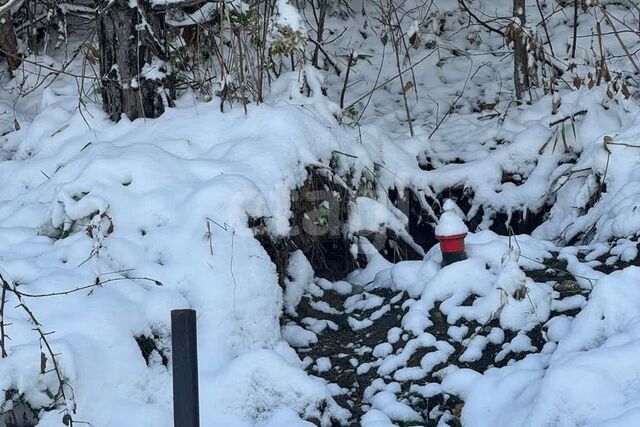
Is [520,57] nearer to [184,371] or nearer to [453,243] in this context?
[453,243]

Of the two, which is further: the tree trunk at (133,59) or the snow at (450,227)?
the tree trunk at (133,59)

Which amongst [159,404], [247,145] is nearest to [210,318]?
[159,404]

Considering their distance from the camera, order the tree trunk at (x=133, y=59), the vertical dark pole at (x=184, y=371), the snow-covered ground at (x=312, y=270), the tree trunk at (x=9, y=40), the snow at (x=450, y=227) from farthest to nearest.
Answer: the tree trunk at (x=9, y=40) → the tree trunk at (x=133, y=59) → the snow at (x=450, y=227) → the snow-covered ground at (x=312, y=270) → the vertical dark pole at (x=184, y=371)

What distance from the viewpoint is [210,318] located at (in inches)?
125

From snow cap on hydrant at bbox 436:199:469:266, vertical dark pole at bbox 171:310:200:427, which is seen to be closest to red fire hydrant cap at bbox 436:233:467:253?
snow cap on hydrant at bbox 436:199:469:266

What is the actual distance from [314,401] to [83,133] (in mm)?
2137

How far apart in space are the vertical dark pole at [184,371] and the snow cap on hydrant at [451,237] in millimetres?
1686

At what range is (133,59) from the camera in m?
4.33

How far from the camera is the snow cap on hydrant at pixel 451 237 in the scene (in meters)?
3.53

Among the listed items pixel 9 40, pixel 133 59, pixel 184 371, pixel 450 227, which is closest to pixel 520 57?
pixel 450 227

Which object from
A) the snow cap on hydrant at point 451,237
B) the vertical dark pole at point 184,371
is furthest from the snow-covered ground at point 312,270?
the vertical dark pole at point 184,371

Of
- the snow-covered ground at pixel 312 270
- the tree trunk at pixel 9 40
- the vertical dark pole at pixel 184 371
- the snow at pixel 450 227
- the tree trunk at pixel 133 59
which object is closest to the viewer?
the vertical dark pole at pixel 184 371

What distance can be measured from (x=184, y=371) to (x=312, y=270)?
1884mm

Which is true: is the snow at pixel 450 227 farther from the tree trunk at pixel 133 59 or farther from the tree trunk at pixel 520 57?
the tree trunk at pixel 520 57
